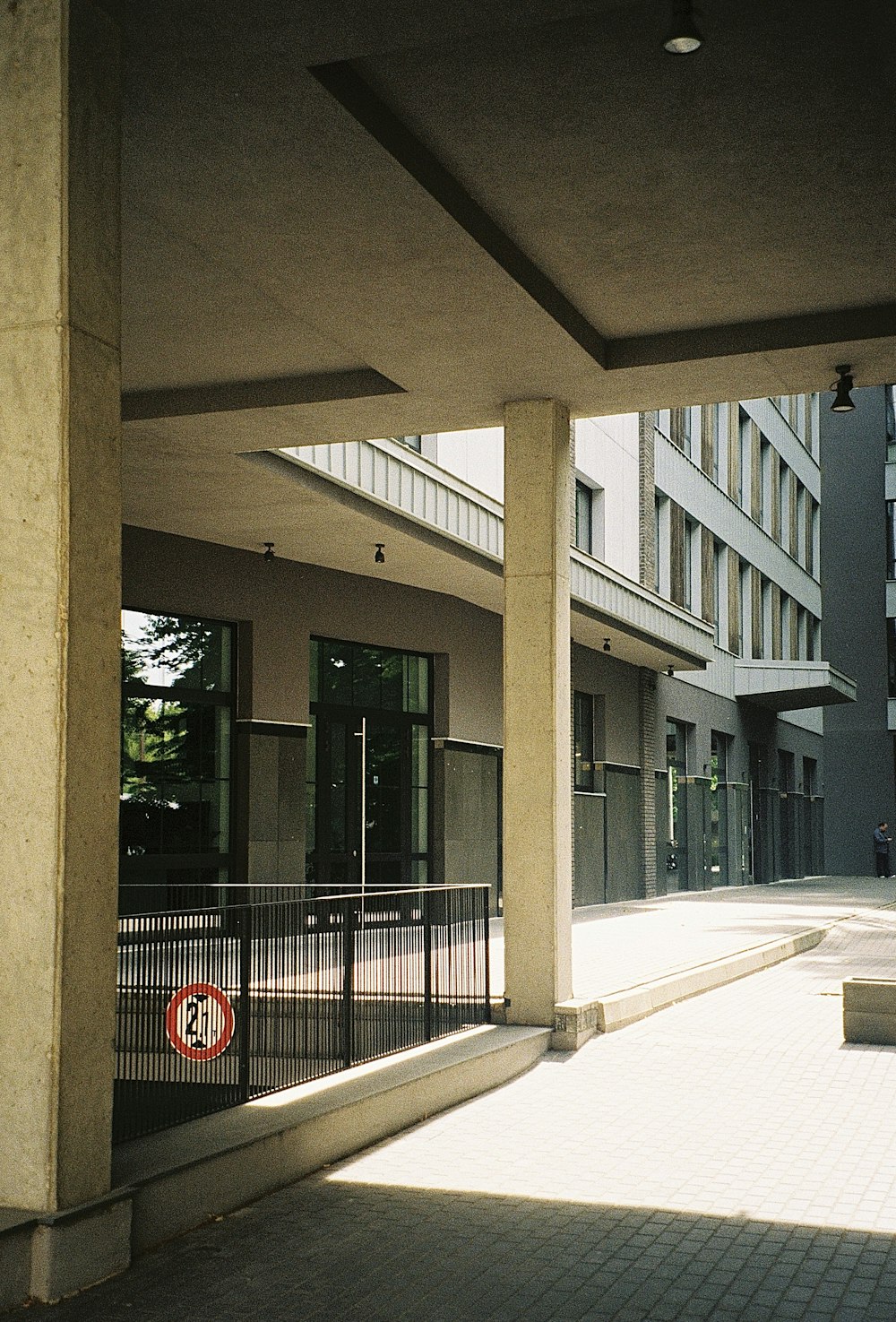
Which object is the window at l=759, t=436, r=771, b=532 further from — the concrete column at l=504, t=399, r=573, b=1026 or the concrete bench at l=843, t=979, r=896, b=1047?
the concrete column at l=504, t=399, r=573, b=1026

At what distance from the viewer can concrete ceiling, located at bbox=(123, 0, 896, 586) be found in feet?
24.0

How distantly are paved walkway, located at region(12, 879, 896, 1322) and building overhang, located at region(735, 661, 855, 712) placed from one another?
90.5 feet

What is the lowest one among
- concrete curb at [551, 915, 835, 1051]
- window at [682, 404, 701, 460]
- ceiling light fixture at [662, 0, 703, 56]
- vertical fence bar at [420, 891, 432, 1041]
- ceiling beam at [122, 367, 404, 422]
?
concrete curb at [551, 915, 835, 1051]

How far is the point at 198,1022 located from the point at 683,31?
17.5 feet

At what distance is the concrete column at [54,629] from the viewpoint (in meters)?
5.92

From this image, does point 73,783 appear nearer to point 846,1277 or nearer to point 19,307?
point 19,307

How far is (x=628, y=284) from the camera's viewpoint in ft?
35.5

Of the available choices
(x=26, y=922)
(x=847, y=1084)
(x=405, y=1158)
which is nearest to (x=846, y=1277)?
(x=405, y=1158)

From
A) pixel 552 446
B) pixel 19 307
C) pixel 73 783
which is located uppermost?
pixel 552 446

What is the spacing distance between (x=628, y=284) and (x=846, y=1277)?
273 inches

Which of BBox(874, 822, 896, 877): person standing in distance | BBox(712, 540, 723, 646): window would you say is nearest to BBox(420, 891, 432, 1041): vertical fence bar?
BBox(712, 540, 723, 646): window

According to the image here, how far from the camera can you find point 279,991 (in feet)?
30.1

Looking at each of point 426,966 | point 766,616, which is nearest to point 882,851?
point 766,616

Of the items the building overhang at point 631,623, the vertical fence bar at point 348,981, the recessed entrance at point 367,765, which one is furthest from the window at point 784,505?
the vertical fence bar at point 348,981
